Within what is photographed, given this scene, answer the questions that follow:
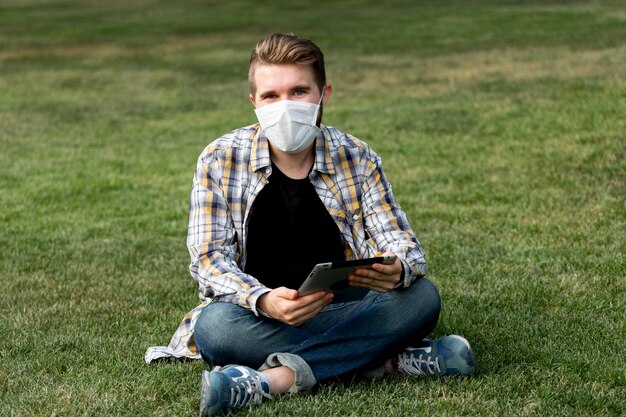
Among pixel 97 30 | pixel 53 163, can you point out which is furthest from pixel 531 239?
pixel 97 30

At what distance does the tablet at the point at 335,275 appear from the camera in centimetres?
354

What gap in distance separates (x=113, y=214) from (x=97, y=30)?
64.8 ft

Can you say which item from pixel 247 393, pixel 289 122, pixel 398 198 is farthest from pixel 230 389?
pixel 398 198

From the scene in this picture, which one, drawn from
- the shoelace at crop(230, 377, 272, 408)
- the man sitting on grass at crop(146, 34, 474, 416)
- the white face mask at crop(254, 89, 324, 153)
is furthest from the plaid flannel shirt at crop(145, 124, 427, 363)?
the shoelace at crop(230, 377, 272, 408)

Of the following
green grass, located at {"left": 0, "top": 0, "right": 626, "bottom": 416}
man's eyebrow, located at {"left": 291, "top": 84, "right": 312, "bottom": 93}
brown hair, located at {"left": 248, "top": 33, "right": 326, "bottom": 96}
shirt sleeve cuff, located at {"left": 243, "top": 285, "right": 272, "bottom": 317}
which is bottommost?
green grass, located at {"left": 0, "top": 0, "right": 626, "bottom": 416}

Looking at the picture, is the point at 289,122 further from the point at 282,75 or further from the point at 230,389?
the point at 230,389

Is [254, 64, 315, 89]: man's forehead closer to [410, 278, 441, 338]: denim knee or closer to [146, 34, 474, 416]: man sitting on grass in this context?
[146, 34, 474, 416]: man sitting on grass

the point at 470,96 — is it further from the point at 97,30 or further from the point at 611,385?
the point at 97,30

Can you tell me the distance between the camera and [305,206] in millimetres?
4246

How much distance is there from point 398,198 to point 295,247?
462 centimetres

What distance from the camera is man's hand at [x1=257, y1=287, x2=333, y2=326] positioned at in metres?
→ 3.70

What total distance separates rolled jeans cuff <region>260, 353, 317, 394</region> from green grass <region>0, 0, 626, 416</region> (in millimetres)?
98

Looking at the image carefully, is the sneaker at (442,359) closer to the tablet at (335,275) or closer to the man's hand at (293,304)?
the tablet at (335,275)

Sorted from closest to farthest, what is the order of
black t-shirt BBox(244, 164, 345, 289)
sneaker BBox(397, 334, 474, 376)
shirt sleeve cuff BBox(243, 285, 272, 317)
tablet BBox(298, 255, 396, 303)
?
tablet BBox(298, 255, 396, 303), shirt sleeve cuff BBox(243, 285, 272, 317), sneaker BBox(397, 334, 474, 376), black t-shirt BBox(244, 164, 345, 289)
